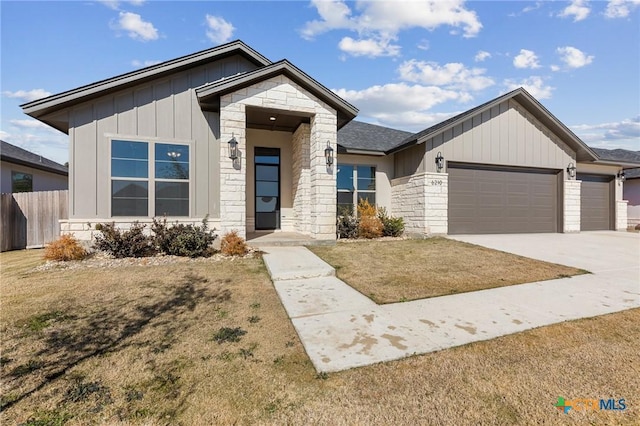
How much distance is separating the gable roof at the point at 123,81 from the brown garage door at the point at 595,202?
15951 mm

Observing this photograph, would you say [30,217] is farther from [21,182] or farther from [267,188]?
[267,188]

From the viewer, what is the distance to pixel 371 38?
12578mm

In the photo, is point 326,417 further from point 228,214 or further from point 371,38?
point 371,38

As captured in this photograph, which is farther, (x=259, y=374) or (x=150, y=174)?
(x=150, y=174)

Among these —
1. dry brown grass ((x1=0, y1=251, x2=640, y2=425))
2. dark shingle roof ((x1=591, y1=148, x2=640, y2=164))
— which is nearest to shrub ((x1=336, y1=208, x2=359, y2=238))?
dry brown grass ((x1=0, y1=251, x2=640, y2=425))

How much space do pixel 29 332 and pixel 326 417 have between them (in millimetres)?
3668

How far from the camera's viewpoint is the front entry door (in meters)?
10.9

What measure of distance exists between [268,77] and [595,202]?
1612 centimetres

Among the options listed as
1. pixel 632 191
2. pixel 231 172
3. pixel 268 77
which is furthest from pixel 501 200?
pixel 632 191

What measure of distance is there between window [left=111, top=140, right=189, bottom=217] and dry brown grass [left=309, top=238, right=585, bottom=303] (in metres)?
4.25

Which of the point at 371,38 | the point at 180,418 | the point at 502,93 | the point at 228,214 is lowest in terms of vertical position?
the point at 180,418

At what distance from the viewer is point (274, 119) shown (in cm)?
968

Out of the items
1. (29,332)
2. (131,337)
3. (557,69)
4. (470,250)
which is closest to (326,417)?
(131,337)

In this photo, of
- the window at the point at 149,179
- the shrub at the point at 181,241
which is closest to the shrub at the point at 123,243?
the shrub at the point at 181,241
